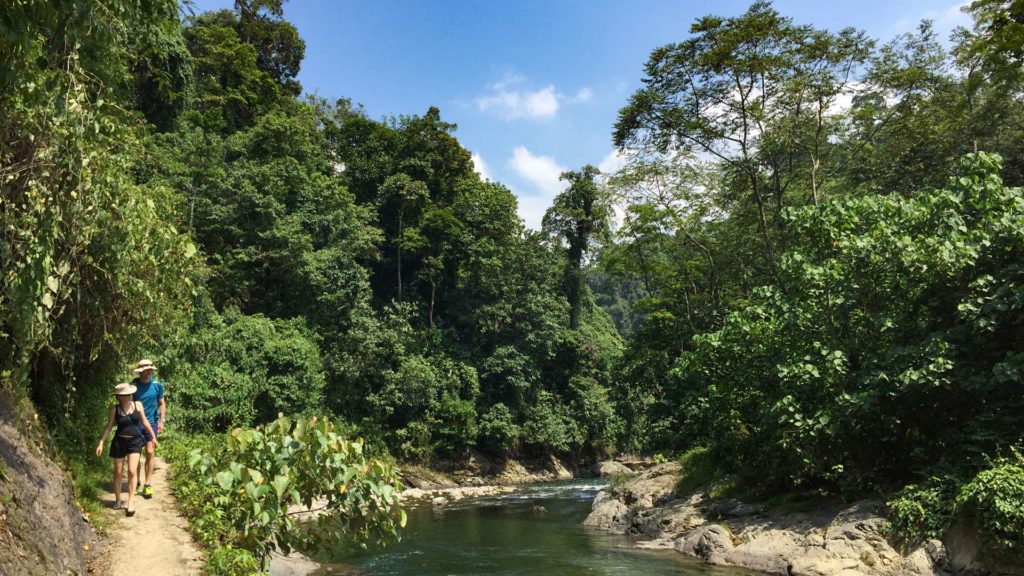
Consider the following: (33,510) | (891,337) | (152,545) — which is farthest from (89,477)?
(891,337)

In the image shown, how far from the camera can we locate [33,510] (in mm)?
4934

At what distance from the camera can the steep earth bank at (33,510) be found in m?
4.39

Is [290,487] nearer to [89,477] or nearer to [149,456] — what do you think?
[149,456]

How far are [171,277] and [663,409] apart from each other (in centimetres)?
1597

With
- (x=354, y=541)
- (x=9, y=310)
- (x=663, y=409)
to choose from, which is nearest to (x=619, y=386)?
(x=663, y=409)

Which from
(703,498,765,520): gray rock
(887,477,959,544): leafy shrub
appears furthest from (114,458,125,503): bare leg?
(703,498,765,520): gray rock

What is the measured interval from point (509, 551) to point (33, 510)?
30.8ft

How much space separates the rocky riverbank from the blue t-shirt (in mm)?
8917

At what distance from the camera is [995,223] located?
9383 millimetres

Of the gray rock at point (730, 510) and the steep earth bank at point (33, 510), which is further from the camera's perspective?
the gray rock at point (730, 510)

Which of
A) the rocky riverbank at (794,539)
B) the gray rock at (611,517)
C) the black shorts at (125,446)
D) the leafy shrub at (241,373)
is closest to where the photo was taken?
the black shorts at (125,446)

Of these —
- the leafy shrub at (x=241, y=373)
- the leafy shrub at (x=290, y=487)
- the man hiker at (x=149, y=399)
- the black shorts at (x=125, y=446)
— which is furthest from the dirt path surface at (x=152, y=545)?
the leafy shrub at (x=241, y=373)

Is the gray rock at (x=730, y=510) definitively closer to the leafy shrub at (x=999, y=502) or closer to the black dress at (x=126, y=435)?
the leafy shrub at (x=999, y=502)

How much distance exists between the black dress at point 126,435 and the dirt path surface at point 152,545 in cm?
71
